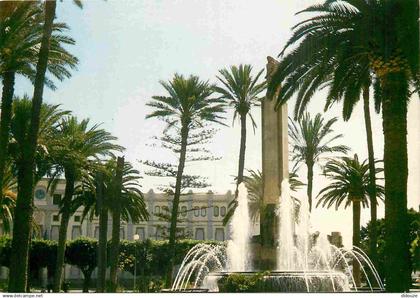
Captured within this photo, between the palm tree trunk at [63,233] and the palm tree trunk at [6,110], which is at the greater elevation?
the palm tree trunk at [6,110]

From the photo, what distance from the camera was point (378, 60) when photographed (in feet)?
44.2

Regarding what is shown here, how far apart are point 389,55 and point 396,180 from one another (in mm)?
3056

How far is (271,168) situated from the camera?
17.6 meters

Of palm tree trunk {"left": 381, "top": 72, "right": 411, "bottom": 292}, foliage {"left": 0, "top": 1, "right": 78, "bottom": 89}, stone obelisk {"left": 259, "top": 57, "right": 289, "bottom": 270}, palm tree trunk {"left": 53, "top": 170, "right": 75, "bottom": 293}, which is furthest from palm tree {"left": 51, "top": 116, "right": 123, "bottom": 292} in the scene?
palm tree trunk {"left": 381, "top": 72, "right": 411, "bottom": 292}

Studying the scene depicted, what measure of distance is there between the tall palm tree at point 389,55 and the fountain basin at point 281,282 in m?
1.37

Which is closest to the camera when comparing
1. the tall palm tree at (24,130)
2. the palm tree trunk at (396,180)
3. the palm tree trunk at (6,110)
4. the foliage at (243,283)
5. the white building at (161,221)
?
the foliage at (243,283)

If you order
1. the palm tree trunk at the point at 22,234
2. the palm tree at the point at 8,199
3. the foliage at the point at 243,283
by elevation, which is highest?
the palm tree at the point at 8,199

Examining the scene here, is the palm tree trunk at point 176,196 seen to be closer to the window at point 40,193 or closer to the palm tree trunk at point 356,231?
the palm tree trunk at point 356,231

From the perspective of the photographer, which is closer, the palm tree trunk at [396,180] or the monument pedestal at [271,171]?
the palm tree trunk at [396,180]

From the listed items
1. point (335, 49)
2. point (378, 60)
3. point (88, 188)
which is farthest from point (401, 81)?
point (88, 188)

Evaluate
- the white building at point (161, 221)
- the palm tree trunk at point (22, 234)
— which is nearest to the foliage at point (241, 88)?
the palm tree trunk at point (22, 234)

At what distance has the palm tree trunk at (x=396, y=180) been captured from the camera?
12297mm

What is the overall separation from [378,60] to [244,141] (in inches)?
685

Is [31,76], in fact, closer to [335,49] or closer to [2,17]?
[2,17]
